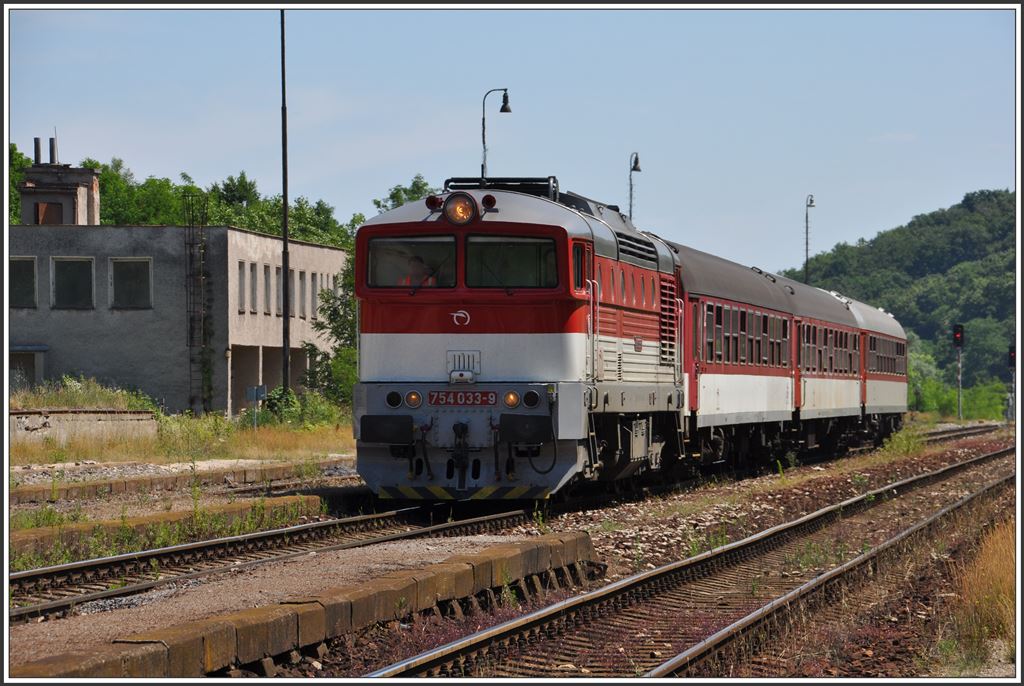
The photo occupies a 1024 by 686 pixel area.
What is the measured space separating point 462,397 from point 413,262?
5.82ft

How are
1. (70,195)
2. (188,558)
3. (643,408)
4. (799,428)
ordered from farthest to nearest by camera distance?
(70,195), (799,428), (643,408), (188,558)

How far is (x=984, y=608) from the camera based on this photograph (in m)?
10.9

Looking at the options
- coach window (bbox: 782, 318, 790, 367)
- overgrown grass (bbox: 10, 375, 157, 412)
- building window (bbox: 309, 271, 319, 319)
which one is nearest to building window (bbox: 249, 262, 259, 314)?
building window (bbox: 309, 271, 319, 319)

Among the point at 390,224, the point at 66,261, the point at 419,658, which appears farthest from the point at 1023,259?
the point at 66,261

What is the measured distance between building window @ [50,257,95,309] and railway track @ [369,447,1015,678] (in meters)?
29.9

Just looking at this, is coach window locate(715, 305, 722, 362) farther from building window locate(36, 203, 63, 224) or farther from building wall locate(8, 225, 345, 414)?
building window locate(36, 203, 63, 224)

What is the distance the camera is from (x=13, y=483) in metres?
20.2

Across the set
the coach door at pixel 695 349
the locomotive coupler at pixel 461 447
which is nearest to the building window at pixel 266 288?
the coach door at pixel 695 349

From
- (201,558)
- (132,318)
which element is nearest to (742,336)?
(201,558)

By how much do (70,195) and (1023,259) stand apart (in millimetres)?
42698

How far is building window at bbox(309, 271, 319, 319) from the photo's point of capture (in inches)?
1994

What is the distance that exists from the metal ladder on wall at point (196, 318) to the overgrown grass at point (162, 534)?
86.6 ft

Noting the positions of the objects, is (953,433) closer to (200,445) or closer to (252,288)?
(252,288)

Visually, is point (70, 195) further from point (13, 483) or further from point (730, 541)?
point (730, 541)
